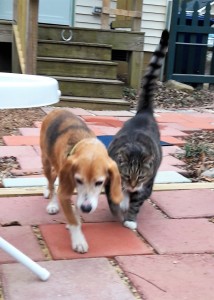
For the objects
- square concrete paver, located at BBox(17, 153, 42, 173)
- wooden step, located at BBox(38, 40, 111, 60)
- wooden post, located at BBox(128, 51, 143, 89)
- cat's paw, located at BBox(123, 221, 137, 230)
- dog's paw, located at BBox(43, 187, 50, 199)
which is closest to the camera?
cat's paw, located at BBox(123, 221, 137, 230)

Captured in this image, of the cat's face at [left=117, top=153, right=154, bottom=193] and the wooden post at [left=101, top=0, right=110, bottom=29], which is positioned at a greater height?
the wooden post at [left=101, top=0, right=110, bottom=29]

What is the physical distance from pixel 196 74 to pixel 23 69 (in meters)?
4.32

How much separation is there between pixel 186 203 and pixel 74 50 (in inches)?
205

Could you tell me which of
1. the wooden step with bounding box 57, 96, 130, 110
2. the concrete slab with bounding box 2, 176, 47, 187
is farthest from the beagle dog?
the wooden step with bounding box 57, 96, 130, 110

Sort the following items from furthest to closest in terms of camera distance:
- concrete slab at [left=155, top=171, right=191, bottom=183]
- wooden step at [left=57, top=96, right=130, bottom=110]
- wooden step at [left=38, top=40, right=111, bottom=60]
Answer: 1. wooden step at [left=38, top=40, right=111, bottom=60]
2. wooden step at [left=57, top=96, right=130, bottom=110]
3. concrete slab at [left=155, top=171, right=191, bottom=183]

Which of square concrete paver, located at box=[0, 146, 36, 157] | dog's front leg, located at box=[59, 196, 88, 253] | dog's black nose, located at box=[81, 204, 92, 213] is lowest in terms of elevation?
square concrete paver, located at box=[0, 146, 36, 157]

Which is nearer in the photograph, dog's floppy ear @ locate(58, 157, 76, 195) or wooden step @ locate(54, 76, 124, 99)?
dog's floppy ear @ locate(58, 157, 76, 195)

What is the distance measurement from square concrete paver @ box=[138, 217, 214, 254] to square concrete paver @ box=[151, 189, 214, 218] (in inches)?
4.8

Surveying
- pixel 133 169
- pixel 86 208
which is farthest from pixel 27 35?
pixel 86 208

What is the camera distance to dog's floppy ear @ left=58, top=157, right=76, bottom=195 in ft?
8.32

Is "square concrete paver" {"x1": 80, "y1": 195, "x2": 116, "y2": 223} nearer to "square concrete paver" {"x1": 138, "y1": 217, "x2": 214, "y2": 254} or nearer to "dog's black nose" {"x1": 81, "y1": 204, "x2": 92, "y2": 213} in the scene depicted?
"square concrete paver" {"x1": 138, "y1": 217, "x2": 214, "y2": 254}

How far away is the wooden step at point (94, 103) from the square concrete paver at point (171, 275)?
4926mm

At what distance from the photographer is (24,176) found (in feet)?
13.3

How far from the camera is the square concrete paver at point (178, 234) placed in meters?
2.85
